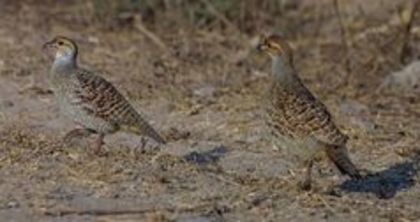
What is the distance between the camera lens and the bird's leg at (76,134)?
10.3 meters

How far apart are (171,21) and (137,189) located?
23.7 ft

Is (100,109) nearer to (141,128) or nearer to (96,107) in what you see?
(96,107)

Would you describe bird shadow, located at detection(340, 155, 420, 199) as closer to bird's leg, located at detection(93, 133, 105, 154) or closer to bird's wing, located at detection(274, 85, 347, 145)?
bird's wing, located at detection(274, 85, 347, 145)

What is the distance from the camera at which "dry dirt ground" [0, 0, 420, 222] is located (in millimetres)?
8969

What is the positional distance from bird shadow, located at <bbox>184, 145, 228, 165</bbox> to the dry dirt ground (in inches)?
0.9

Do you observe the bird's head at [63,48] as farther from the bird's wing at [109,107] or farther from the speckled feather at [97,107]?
the bird's wing at [109,107]

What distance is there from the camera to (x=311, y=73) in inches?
573

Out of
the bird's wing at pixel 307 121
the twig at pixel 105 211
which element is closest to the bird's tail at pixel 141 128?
the bird's wing at pixel 307 121

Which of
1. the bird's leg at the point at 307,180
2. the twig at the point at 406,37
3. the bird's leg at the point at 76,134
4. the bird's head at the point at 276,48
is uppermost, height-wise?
the twig at the point at 406,37

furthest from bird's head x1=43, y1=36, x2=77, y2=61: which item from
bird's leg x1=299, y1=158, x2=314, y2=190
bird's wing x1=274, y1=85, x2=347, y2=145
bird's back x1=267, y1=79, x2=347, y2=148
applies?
bird's leg x1=299, y1=158, x2=314, y2=190

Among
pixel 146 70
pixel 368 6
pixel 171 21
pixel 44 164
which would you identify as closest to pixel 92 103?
pixel 44 164

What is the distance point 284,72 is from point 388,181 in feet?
3.78

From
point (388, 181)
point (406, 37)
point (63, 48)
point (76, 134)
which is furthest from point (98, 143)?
point (406, 37)

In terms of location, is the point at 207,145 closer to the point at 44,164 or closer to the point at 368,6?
the point at 44,164
